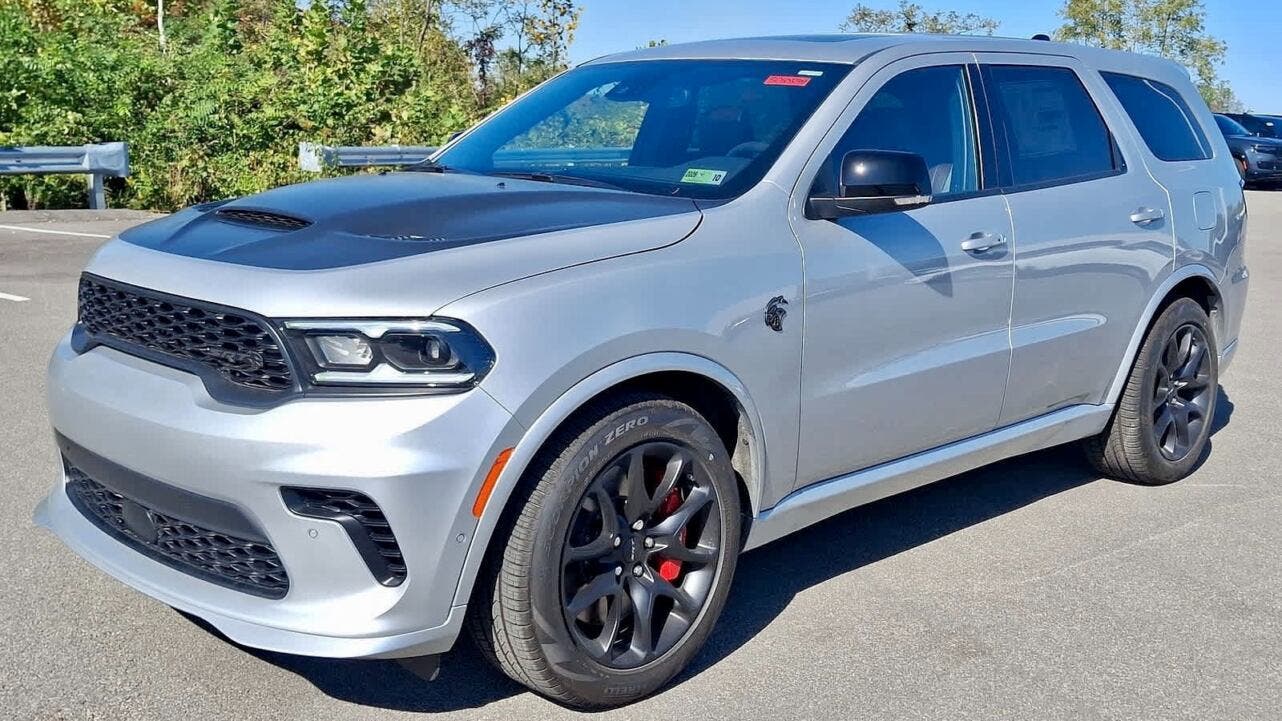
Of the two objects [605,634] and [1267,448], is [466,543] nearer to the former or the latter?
[605,634]

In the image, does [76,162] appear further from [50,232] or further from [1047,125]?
[1047,125]

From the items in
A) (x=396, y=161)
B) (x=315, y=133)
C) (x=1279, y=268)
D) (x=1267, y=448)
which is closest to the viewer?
(x=1267, y=448)

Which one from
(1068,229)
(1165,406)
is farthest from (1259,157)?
(1068,229)

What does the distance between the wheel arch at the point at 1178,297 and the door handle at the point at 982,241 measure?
111 cm

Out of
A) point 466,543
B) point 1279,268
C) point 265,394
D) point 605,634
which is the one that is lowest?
point 1279,268

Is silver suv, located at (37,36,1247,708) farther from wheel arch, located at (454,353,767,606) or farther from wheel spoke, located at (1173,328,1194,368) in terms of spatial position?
wheel spoke, located at (1173,328,1194,368)

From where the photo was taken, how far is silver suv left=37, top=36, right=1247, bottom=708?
309 centimetres

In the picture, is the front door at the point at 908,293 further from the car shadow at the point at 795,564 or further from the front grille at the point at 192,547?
the front grille at the point at 192,547

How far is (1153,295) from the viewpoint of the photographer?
5.38 metres

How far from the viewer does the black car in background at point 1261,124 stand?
3156 centimetres

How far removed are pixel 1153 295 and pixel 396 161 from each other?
36.9ft

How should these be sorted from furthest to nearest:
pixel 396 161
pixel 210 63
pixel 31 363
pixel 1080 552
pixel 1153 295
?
pixel 210 63, pixel 396 161, pixel 31 363, pixel 1153 295, pixel 1080 552

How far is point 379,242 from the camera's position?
338cm

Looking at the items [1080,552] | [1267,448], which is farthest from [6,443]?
[1267,448]
